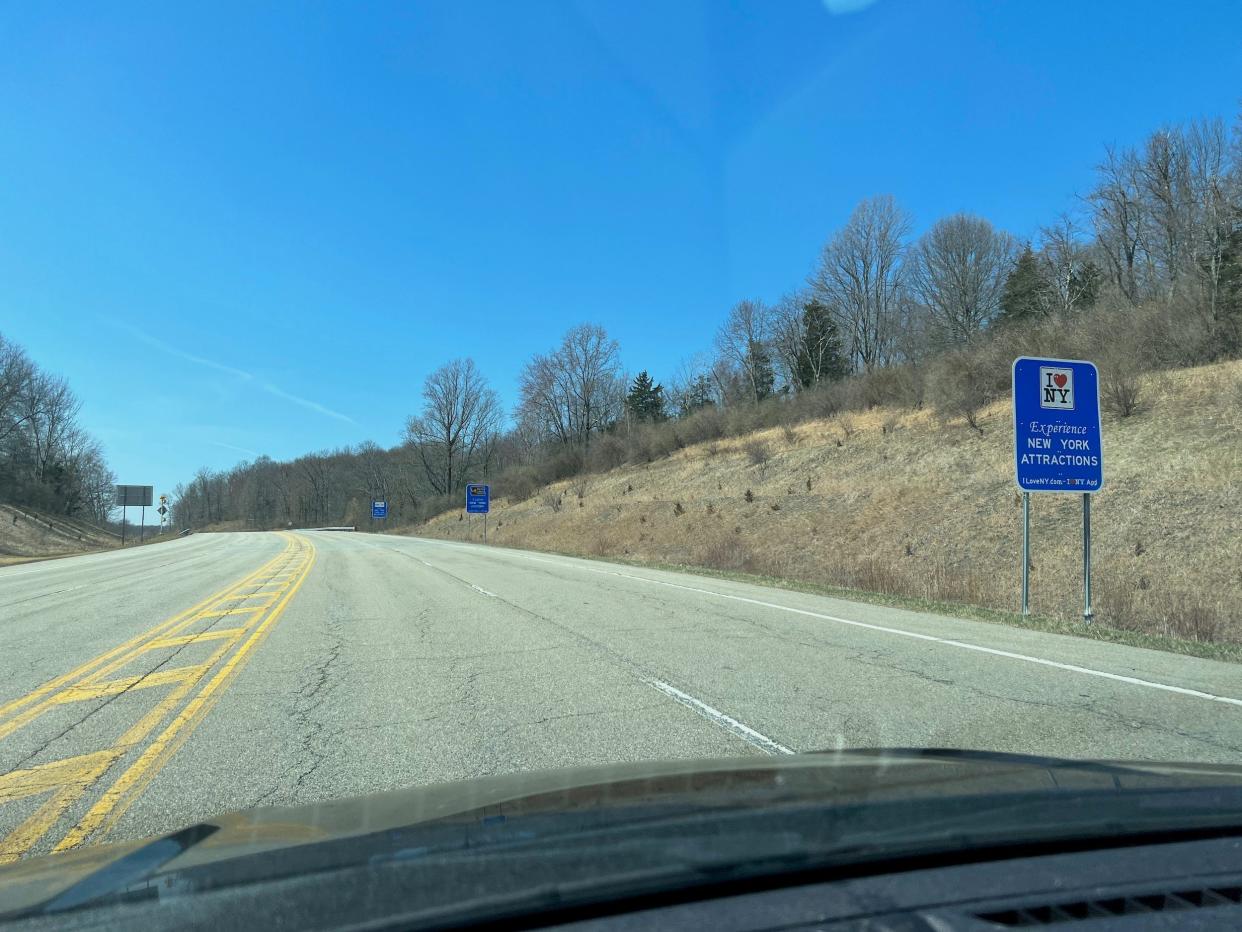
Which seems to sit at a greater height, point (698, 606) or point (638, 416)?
point (638, 416)

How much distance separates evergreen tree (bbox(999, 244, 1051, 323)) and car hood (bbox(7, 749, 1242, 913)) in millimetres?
44733

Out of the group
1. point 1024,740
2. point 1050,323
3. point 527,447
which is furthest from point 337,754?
point 527,447

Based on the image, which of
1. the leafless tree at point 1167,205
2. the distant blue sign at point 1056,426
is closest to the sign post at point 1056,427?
the distant blue sign at point 1056,426

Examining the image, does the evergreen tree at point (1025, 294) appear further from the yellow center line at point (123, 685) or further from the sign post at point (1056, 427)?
the yellow center line at point (123, 685)

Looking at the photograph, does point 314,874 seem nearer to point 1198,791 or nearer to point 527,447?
point 1198,791

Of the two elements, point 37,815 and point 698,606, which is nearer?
point 37,815

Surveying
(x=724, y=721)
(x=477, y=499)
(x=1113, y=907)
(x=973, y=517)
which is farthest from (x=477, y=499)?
(x=1113, y=907)

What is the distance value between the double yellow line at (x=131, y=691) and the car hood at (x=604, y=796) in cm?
164

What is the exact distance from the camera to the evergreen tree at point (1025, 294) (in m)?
44.5

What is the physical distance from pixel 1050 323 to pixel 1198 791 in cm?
3680

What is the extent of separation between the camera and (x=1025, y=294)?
151ft

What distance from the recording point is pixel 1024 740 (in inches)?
224

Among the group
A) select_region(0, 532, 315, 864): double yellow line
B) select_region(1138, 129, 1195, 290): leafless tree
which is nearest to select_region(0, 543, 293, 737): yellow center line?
select_region(0, 532, 315, 864): double yellow line

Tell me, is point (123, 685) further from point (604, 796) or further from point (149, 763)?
point (604, 796)
